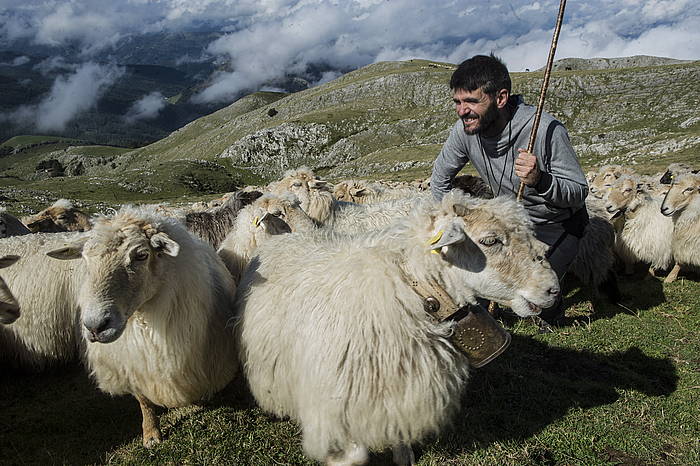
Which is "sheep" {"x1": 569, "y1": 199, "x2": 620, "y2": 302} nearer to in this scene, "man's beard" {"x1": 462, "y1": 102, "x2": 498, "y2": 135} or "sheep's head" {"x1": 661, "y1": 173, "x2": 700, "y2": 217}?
"sheep's head" {"x1": 661, "y1": 173, "x2": 700, "y2": 217}

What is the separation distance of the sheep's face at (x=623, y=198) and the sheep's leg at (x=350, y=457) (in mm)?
9916

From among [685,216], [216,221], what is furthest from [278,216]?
[685,216]

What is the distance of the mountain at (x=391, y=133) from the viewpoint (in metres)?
80.3

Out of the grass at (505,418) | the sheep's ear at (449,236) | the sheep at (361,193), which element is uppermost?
the sheep's ear at (449,236)

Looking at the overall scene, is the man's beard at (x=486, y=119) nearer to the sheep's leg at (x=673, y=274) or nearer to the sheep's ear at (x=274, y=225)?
the sheep's ear at (x=274, y=225)

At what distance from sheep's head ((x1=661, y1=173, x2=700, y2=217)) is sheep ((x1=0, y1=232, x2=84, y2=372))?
1281 cm

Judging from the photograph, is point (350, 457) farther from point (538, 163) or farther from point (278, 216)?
point (278, 216)

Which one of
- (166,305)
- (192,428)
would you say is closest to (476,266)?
(166,305)

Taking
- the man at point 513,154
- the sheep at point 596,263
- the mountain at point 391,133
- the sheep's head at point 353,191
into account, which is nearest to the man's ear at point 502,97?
the man at point 513,154

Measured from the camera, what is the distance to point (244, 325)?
205 inches

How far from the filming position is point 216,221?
10.9 m

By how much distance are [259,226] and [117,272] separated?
3.50 metres

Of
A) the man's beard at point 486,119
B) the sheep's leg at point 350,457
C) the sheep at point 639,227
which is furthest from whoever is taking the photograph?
the sheep at point 639,227

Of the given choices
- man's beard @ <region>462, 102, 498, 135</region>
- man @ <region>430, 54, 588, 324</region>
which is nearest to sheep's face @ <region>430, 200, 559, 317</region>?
man @ <region>430, 54, 588, 324</region>
